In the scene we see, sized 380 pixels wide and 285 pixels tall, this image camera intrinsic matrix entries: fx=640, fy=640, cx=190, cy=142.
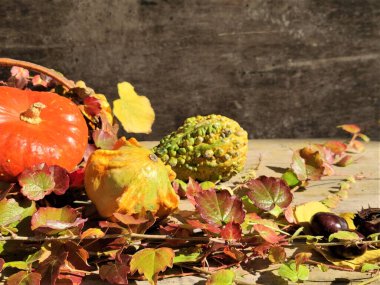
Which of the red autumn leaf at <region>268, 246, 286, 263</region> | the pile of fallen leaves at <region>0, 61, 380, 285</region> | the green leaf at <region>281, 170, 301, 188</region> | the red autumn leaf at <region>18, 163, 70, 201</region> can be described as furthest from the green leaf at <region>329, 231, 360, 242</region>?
the red autumn leaf at <region>18, 163, 70, 201</region>

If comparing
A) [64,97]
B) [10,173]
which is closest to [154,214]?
[10,173]

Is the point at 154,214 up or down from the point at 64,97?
down

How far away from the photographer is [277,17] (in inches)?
108

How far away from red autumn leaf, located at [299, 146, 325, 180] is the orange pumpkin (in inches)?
25.7

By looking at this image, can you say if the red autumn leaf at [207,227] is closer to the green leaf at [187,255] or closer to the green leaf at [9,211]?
the green leaf at [187,255]

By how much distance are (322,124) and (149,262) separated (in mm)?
1855

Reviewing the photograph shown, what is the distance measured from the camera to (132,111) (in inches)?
74.9

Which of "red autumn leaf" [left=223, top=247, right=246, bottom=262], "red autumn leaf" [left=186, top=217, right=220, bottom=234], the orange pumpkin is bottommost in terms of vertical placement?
"red autumn leaf" [left=223, top=247, right=246, bottom=262]

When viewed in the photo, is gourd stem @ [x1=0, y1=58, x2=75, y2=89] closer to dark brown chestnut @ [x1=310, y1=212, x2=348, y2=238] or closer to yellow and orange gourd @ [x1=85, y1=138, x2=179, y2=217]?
yellow and orange gourd @ [x1=85, y1=138, x2=179, y2=217]

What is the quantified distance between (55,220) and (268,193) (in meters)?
0.49

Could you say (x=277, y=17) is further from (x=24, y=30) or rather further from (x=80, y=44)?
(x=24, y=30)

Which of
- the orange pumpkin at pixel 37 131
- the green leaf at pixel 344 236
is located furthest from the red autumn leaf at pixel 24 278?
the green leaf at pixel 344 236

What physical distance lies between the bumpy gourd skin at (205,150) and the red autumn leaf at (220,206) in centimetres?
43

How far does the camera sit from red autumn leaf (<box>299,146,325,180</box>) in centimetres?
185
